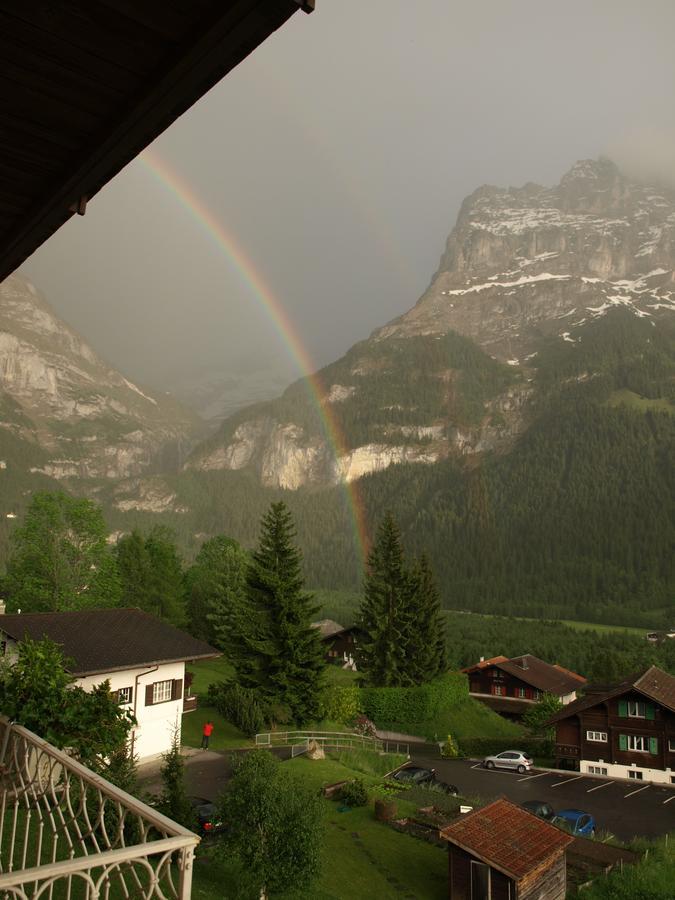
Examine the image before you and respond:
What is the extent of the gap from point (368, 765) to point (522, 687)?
4696 cm

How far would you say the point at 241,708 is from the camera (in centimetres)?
3891

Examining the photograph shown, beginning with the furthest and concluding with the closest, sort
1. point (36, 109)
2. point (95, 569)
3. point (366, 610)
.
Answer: point (366, 610) → point (95, 569) → point (36, 109)

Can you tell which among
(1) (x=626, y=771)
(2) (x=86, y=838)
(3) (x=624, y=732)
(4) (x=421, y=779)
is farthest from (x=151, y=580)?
(2) (x=86, y=838)

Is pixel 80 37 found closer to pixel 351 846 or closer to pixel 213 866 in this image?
pixel 213 866

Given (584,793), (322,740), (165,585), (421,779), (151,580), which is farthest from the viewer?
(165,585)

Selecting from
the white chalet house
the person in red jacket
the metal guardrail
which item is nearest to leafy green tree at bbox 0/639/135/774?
the white chalet house

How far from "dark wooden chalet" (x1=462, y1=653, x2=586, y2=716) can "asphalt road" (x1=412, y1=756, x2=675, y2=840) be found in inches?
1114

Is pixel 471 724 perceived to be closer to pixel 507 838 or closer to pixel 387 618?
pixel 387 618

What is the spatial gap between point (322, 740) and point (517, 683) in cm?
4661

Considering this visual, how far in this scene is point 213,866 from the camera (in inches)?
818

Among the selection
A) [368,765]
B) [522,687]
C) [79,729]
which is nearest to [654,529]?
[522,687]

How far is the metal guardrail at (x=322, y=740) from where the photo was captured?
122 ft

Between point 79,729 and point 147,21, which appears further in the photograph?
point 79,729

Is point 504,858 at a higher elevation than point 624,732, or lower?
higher
